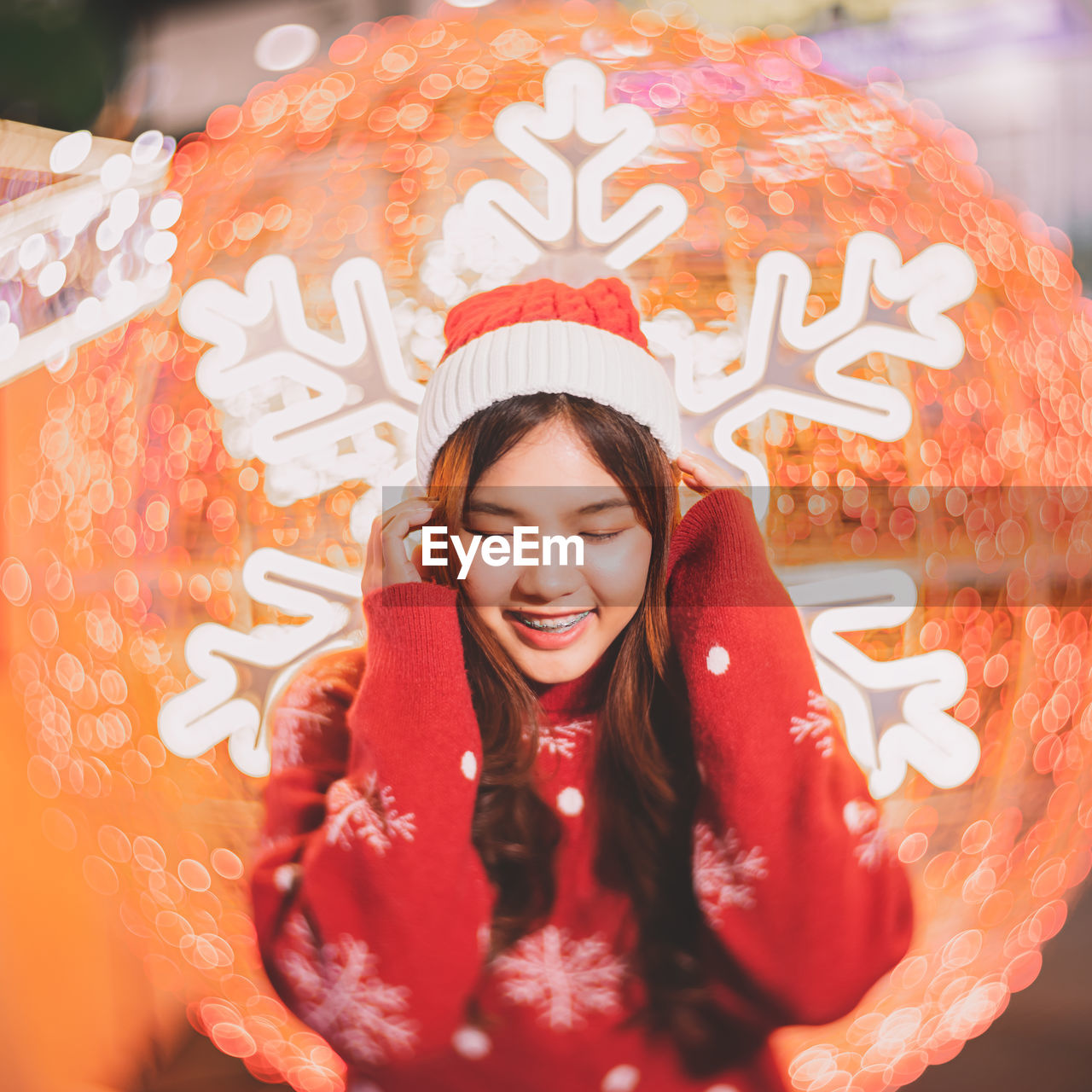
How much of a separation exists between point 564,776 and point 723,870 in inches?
5.3

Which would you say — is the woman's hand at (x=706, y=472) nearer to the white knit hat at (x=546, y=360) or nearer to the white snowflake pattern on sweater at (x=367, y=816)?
the white knit hat at (x=546, y=360)

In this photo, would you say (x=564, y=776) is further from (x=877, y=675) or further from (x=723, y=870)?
(x=877, y=675)

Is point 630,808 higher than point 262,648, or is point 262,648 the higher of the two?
point 262,648

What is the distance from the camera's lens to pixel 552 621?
58cm

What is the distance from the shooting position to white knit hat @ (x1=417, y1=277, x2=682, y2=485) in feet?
1.83

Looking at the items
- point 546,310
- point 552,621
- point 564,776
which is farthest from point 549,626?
point 546,310

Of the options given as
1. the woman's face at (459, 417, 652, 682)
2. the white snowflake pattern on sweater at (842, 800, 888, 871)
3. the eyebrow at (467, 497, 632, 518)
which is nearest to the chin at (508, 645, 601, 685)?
the woman's face at (459, 417, 652, 682)

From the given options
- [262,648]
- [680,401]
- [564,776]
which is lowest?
[564,776]

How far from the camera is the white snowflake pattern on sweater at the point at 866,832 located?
59 cm

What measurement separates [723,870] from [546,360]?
0.39 meters

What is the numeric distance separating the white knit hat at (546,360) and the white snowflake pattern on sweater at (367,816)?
0.23 m

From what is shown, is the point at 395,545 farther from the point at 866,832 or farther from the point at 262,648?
the point at 866,832

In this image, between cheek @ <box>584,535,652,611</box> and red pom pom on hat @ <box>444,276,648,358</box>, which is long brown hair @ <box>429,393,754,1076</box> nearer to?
cheek @ <box>584,535,652,611</box>

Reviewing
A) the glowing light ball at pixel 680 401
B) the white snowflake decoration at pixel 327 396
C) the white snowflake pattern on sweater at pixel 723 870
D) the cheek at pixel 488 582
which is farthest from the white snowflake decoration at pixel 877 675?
the white snowflake decoration at pixel 327 396
